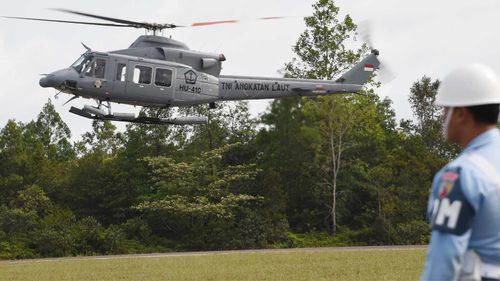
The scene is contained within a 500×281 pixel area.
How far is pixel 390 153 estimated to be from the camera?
45.2m

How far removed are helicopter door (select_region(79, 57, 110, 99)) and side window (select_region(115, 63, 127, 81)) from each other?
0.31 meters

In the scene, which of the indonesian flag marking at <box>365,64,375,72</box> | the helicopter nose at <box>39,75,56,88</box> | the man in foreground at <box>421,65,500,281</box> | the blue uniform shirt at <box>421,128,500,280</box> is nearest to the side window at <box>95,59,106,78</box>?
the helicopter nose at <box>39,75,56,88</box>

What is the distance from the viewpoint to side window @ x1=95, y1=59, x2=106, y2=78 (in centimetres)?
2514

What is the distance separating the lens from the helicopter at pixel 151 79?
24.7 meters

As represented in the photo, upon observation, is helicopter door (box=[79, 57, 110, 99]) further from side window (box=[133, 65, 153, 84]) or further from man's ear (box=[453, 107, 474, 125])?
man's ear (box=[453, 107, 474, 125])

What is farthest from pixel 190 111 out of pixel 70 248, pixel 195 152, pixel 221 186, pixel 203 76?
pixel 203 76

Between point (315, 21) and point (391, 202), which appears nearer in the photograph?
point (391, 202)

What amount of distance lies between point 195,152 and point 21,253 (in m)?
13.3

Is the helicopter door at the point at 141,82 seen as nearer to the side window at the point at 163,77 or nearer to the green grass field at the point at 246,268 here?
the side window at the point at 163,77

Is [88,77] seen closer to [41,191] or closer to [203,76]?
[203,76]

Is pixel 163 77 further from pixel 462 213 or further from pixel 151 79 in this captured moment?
pixel 462 213

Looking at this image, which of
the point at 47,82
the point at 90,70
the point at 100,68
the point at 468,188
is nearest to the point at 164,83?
the point at 100,68

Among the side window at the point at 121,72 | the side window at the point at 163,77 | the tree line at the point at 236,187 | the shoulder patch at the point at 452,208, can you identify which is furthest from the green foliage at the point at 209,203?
the shoulder patch at the point at 452,208

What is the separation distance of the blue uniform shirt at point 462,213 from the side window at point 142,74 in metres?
22.3
